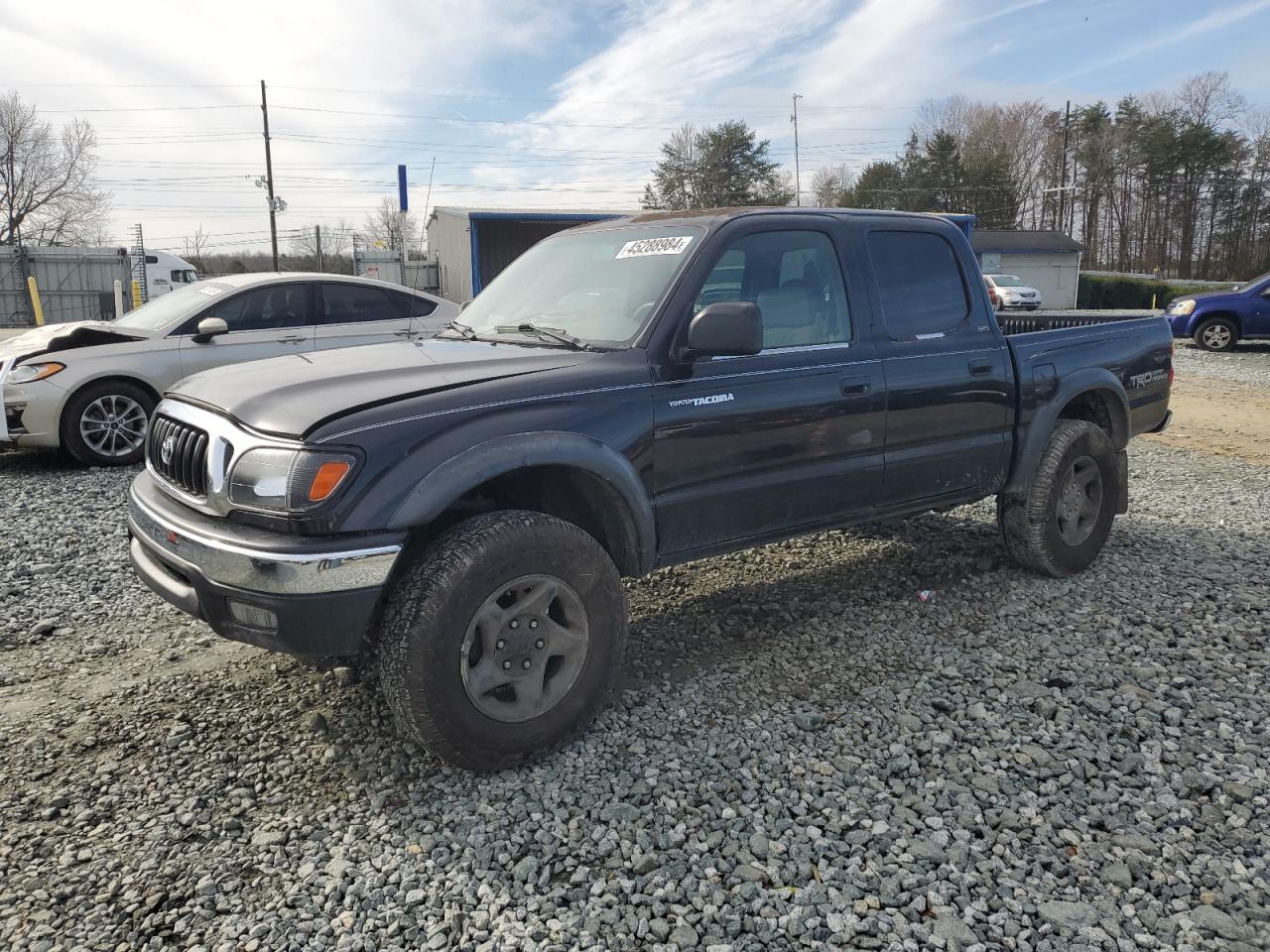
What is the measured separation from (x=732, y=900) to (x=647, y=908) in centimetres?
23

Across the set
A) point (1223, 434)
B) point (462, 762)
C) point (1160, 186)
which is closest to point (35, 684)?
point (462, 762)

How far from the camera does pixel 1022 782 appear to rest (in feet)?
9.91

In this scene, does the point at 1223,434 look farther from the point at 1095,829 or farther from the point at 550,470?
the point at 550,470

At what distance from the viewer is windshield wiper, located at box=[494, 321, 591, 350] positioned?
3.56 metres

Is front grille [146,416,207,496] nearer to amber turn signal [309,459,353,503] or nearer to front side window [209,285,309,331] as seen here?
A: amber turn signal [309,459,353,503]

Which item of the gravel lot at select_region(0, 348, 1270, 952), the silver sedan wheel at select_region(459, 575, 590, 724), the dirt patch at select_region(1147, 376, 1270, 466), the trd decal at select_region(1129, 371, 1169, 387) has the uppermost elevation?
the trd decal at select_region(1129, 371, 1169, 387)

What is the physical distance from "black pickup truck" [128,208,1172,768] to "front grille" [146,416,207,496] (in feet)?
0.05

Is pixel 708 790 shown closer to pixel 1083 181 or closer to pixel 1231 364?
pixel 1231 364

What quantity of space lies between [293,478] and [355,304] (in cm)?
609

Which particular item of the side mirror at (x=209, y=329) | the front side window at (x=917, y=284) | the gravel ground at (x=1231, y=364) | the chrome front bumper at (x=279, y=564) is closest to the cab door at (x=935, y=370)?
the front side window at (x=917, y=284)

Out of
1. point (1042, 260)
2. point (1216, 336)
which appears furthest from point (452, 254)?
point (1042, 260)

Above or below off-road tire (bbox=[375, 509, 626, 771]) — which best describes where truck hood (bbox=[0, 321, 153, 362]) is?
above

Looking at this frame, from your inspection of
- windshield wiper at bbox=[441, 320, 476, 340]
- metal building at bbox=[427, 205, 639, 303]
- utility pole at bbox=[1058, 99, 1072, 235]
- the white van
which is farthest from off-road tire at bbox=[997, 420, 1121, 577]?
utility pole at bbox=[1058, 99, 1072, 235]

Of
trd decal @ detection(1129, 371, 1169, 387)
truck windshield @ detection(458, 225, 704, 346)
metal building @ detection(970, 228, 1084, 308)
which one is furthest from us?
metal building @ detection(970, 228, 1084, 308)
